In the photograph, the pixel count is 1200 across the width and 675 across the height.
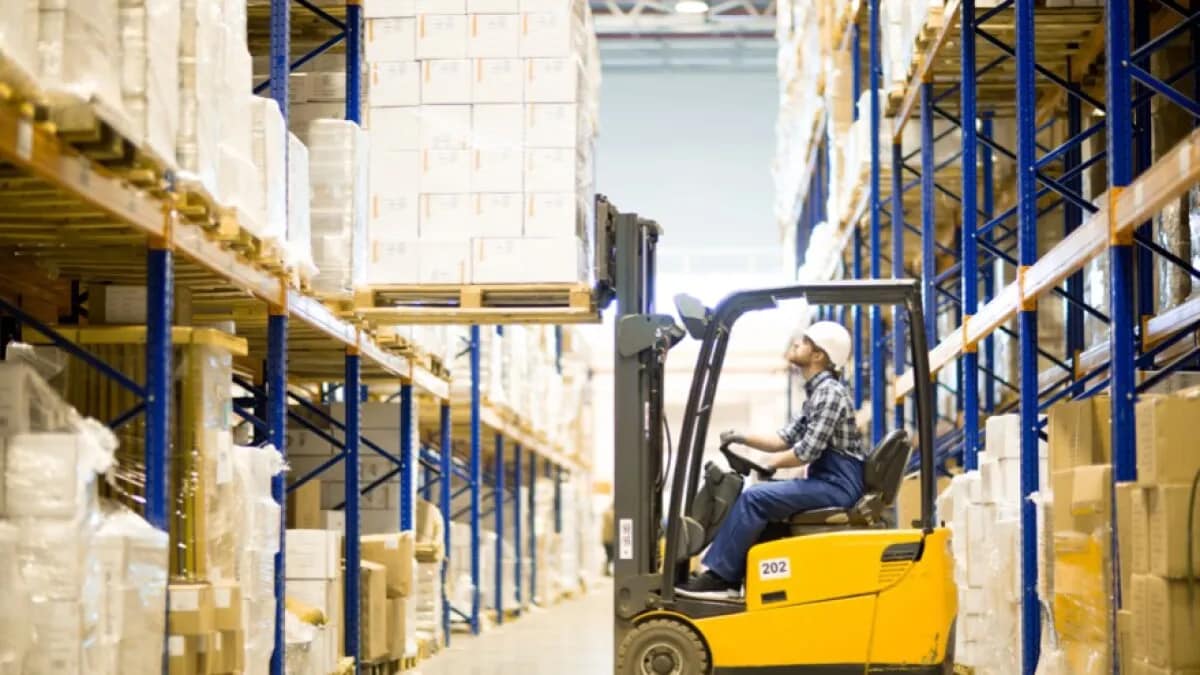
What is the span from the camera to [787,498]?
7434 millimetres

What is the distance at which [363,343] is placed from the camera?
31.0 feet

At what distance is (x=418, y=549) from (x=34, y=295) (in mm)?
4361

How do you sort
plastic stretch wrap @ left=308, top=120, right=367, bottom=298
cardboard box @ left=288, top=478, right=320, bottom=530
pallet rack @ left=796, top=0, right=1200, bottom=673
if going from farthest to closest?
cardboard box @ left=288, top=478, right=320, bottom=530
plastic stretch wrap @ left=308, top=120, right=367, bottom=298
pallet rack @ left=796, top=0, right=1200, bottom=673

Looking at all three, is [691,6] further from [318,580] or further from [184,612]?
[184,612]

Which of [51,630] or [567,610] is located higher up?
[51,630]

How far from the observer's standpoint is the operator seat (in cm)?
735

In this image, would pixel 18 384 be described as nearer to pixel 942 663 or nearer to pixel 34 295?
pixel 34 295

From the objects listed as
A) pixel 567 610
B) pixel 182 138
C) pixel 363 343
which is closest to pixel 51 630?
pixel 182 138

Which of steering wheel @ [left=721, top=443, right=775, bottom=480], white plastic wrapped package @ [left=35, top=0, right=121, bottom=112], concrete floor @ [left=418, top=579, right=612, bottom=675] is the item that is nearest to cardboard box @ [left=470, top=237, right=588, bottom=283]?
steering wheel @ [left=721, top=443, right=775, bottom=480]

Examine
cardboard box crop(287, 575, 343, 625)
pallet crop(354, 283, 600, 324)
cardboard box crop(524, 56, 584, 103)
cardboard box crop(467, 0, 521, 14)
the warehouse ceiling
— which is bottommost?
cardboard box crop(287, 575, 343, 625)

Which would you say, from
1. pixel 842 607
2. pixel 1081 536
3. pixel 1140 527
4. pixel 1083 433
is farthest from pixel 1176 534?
pixel 842 607

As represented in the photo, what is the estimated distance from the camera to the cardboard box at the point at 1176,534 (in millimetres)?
5516

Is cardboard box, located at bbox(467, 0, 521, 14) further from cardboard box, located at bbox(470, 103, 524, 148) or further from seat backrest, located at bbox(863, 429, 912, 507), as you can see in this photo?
seat backrest, located at bbox(863, 429, 912, 507)

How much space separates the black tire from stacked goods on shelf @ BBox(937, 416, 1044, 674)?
1665 mm
